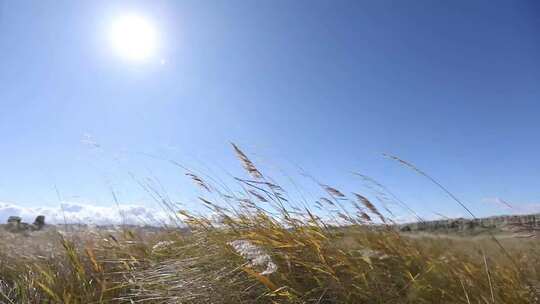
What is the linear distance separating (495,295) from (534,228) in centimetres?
33

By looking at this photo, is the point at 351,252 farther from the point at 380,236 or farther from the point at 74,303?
the point at 74,303

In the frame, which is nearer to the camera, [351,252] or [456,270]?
[456,270]

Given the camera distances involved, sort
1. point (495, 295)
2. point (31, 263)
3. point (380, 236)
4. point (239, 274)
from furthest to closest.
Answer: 1. point (31, 263)
2. point (380, 236)
3. point (239, 274)
4. point (495, 295)

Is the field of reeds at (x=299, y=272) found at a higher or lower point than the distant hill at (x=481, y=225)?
lower

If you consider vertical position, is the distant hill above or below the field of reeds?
above

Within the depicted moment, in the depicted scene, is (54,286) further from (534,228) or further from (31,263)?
(534,228)

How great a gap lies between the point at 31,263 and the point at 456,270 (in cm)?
283

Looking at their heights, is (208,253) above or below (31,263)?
above

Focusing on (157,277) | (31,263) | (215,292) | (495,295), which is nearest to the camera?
(495,295)

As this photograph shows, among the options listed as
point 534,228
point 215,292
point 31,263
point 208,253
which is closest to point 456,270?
point 534,228

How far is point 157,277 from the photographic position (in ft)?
5.97

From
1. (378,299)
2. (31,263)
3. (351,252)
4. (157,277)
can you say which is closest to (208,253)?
(157,277)

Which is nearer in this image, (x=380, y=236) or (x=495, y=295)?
(x=495, y=295)

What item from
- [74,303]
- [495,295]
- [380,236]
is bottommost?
[74,303]
